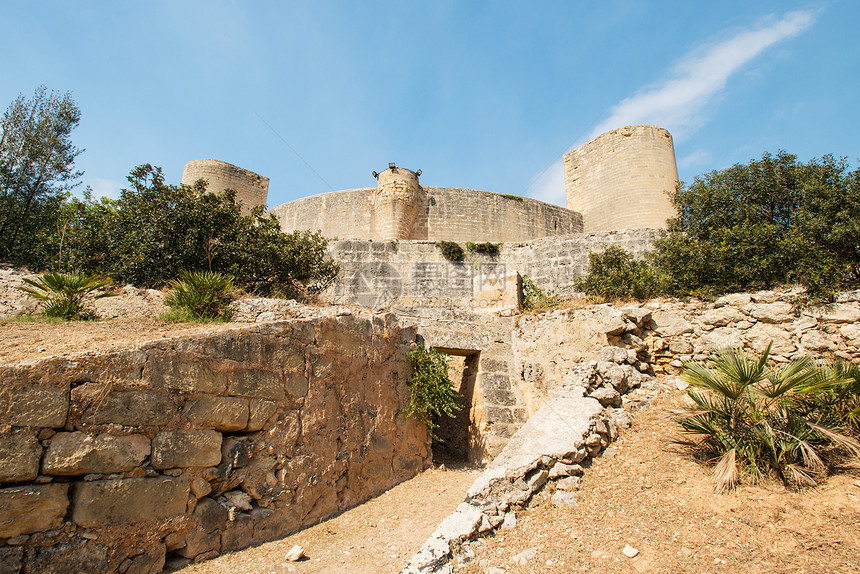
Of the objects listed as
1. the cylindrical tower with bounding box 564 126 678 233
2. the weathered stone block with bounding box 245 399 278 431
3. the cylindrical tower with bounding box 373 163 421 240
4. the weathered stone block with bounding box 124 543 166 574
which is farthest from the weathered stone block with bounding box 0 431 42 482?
the cylindrical tower with bounding box 564 126 678 233

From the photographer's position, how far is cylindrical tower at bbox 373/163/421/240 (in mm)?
18375

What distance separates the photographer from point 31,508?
3.49 meters

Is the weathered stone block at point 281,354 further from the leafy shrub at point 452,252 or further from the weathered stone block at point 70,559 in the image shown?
the leafy shrub at point 452,252

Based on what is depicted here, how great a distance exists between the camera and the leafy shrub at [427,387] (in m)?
7.43

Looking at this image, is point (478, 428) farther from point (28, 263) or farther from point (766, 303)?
point (28, 263)

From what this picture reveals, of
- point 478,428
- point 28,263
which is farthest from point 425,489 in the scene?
point 28,263

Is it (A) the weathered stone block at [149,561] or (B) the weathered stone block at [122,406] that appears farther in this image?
(A) the weathered stone block at [149,561]

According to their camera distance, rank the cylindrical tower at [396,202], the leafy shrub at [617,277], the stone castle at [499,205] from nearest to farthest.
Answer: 1. the leafy shrub at [617,277]
2. the cylindrical tower at [396,202]
3. the stone castle at [499,205]

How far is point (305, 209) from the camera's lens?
801 inches

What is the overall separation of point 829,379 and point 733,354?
0.83 metres

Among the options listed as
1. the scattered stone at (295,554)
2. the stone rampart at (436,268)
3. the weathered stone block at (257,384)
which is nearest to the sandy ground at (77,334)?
the weathered stone block at (257,384)

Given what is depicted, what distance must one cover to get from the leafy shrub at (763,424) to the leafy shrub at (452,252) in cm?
818

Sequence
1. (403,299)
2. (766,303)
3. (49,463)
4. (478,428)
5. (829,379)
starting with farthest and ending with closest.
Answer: (403,299), (478,428), (766,303), (829,379), (49,463)

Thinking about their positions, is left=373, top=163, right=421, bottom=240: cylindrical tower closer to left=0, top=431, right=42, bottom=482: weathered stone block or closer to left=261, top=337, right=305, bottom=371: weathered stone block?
left=261, top=337, right=305, bottom=371: weathered stone block
